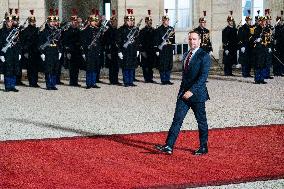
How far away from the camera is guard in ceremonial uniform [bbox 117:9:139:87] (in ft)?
58.5

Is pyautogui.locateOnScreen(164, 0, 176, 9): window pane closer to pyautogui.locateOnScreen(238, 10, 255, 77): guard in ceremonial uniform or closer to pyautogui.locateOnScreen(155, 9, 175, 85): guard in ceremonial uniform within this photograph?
pyautogui.locateOnScreen(238, 10, 255, 77): guard in ceremonial uniform

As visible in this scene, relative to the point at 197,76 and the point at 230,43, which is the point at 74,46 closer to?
the point at 230,43

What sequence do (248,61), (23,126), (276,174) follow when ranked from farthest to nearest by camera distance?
(248,61)
(23,126)
(276,174)

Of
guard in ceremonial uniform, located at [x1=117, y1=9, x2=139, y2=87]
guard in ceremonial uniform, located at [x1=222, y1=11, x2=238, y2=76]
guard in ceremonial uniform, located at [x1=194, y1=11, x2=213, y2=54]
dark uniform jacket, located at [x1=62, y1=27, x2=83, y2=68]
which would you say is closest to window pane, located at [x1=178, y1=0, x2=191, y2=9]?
guard in ceremonial uniform, located at [x1=222, y1=11, x2=238, y2=76]

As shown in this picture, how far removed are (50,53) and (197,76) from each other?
Result: 9106 millimetres

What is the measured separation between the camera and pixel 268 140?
956 centimetres

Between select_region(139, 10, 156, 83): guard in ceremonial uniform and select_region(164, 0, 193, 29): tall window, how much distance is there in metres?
6.84

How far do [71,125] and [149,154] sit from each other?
2753 millimetres

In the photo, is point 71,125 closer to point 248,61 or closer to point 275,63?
point 248,61

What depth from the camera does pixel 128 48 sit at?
59.0 ft

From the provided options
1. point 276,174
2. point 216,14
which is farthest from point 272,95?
point 216,14

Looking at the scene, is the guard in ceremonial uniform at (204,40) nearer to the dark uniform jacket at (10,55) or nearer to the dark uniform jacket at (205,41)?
the dark uniform jacket at (205,41)

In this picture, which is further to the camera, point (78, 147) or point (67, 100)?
point (67, 100)

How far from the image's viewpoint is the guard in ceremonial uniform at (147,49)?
18.7 meters
